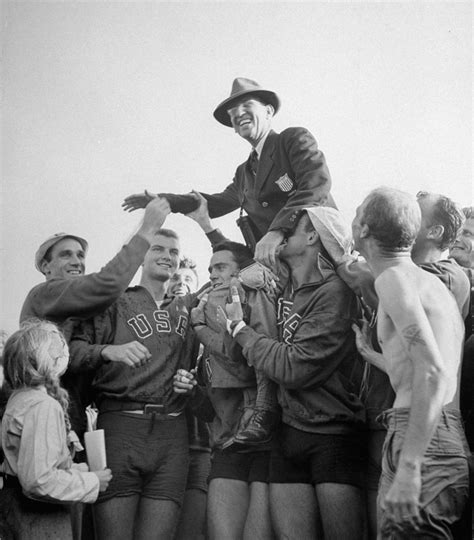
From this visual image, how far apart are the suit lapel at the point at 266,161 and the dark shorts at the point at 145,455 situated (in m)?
1.29

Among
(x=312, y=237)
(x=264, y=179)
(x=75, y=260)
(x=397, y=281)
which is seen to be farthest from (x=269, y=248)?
(x=75, y=260)

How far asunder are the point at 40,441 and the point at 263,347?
1.05m

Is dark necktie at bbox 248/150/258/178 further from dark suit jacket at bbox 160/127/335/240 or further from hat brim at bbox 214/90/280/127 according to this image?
hat brim at bbox 214/90/280/127

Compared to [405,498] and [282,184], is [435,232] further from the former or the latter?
[405,498]

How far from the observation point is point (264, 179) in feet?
14.1

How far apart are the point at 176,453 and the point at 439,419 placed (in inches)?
55.5

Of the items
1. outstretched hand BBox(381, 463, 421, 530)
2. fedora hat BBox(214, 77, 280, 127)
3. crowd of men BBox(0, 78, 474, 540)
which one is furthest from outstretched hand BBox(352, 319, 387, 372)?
fedora hat BBox(214, 77, 280, 127)

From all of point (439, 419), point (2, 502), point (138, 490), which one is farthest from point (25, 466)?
point (439, 419)

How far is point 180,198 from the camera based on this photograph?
4445 millimetres

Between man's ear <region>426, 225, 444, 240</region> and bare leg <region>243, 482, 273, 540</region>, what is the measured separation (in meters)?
1.36

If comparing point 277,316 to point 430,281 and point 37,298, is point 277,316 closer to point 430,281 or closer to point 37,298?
point 430,281

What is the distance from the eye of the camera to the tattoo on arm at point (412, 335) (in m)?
2.98

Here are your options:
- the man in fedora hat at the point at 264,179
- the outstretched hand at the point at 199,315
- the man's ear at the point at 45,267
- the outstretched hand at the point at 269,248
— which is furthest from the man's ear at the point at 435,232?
the man's ear at the point at 45,267

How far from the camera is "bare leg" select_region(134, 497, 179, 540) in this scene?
3.84 metres
